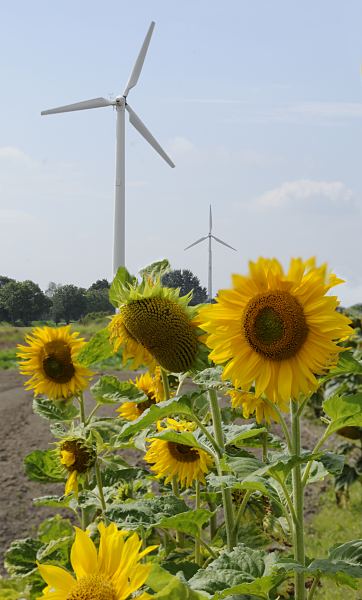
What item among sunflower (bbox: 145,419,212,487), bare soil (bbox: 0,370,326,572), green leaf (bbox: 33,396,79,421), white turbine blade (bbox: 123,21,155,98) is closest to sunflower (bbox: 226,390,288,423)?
sunflower (bbox: 145,419,212,487)

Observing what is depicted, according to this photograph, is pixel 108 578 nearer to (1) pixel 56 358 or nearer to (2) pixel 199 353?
(2) pixel 199 353

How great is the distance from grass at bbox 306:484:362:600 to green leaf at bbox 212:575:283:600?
396 cm

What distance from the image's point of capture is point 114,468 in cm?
323

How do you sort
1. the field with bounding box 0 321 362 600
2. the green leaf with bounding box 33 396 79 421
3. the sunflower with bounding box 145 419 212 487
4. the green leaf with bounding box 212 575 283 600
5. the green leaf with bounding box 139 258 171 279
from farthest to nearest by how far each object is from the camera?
1. the field with bounding box 0 321 362 600
2. the green leaf with bounding box 33 396 79 421
3. the sunflower with bounding box 145 419 212 487
4. the green leaf with bounding box 139 258 171 279
5. the green leaf with bounding box 212 575 283 600

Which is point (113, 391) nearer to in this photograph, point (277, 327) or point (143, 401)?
point (143, 401)

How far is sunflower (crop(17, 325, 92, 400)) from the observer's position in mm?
3611

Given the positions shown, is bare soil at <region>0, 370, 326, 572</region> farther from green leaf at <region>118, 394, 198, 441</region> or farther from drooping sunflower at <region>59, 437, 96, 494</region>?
green leaf at <region>118, 394, 198, 441</region>

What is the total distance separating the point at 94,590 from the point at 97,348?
119cm

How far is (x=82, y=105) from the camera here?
14914 mm

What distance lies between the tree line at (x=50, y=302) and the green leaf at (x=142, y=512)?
2.07 feet

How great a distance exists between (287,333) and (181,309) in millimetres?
387

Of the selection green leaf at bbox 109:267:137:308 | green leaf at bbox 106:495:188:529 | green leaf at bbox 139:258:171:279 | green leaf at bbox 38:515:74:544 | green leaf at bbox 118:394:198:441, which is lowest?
green leaf at bbox 38:515:74:544

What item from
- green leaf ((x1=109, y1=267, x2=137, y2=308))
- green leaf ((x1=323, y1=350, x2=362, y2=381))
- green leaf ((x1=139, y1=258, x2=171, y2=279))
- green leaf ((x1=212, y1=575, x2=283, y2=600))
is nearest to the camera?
green leaf ((x1=212, y1=575, x2=283, y2=600))

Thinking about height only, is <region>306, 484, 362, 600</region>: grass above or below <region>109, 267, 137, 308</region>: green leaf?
below
